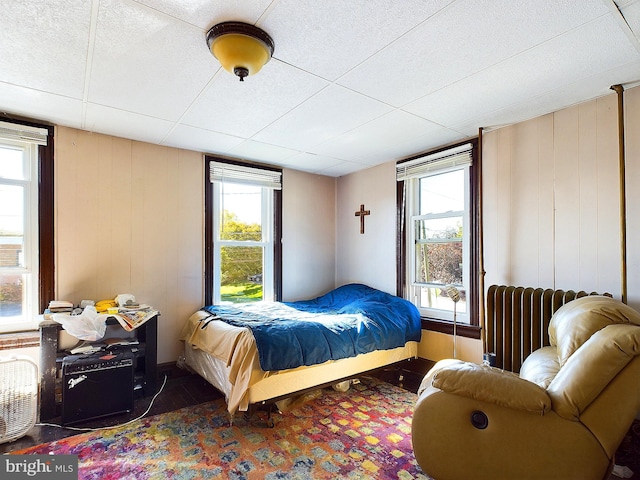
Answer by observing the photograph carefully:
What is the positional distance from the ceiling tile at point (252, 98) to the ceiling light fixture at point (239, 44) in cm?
20

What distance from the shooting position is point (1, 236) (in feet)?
9.02

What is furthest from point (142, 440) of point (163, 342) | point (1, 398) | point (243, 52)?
point (243, 52)

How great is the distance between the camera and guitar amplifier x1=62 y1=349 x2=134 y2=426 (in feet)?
7.86

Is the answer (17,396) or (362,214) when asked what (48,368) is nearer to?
(17,396)

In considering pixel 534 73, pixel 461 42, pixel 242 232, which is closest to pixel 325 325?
pixel 242 232

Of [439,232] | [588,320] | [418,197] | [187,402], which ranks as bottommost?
[187,402]

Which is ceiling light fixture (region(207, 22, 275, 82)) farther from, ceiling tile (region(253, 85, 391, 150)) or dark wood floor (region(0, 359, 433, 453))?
dark wood floor (region(0, 359, 433, 453))

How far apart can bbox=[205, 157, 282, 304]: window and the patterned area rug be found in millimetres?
1383

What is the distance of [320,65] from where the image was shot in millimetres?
2000

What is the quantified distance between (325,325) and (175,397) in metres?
1.41

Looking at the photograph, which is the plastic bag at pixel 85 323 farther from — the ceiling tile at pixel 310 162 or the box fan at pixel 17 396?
the ceiling tile at pixel 310 162

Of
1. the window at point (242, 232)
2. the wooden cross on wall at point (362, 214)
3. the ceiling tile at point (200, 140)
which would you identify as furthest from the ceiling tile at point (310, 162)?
the ceiling tile at point (200, 140)

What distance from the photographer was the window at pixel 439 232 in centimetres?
318

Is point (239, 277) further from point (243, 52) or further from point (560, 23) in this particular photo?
point (560, 23)
